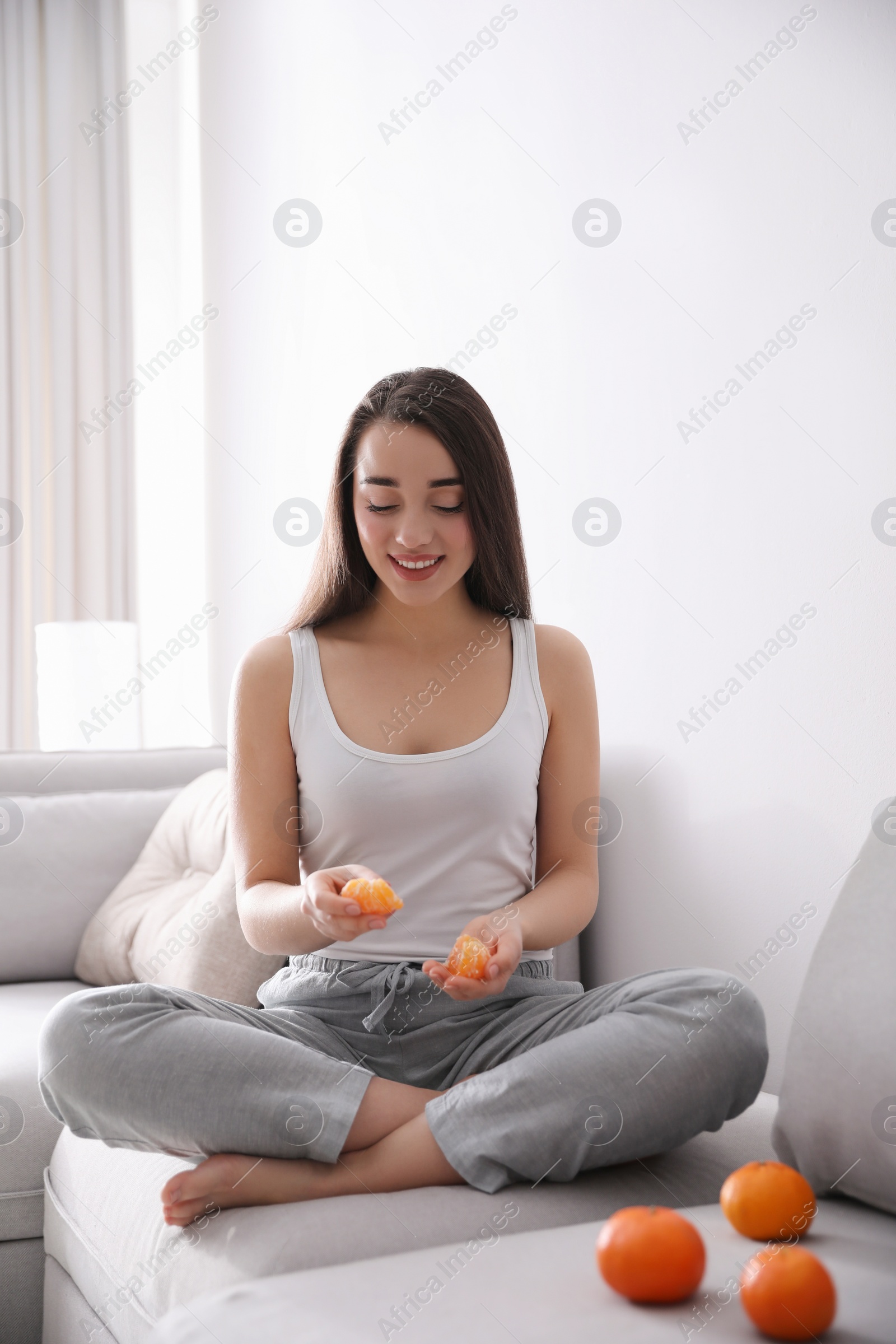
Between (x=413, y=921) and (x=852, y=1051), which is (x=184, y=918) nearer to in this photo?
(x=413, y=921)

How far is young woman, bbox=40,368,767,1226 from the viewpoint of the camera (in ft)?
3.61

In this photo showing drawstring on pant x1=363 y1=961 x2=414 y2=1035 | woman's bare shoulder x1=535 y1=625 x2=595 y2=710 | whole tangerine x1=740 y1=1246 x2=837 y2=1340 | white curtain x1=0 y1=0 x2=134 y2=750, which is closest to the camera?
whole tangerine x1=740 y1=1246 x2=837 y2=1340

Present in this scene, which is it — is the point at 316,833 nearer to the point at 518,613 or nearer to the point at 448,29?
the point at 518,613

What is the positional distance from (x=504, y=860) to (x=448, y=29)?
1682 millimetres

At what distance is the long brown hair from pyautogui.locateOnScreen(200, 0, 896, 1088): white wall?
0.99ft

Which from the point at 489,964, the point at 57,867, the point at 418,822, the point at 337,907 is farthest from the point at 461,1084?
the point at 57,867

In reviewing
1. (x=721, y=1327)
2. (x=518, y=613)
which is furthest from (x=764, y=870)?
(x=721, y=1327)

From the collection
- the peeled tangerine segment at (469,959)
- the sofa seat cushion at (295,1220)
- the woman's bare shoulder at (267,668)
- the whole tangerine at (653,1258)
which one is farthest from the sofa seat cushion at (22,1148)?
the whole tangerine at (653,1258)

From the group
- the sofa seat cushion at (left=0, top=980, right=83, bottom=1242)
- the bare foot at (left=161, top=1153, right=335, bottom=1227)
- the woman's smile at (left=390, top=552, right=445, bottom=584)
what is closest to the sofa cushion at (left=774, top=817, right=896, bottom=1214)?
the bare foot at (left=161, top=1153, right=335, bottom=1227)

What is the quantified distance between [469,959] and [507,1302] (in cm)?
37

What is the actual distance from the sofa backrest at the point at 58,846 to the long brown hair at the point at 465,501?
36.3 inches

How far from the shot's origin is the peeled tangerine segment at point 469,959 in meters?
1.13

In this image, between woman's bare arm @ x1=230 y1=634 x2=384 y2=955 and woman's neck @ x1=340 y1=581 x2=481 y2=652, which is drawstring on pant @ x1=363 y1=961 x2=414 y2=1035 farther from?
woman's neck @ x1=340 y1=581 x2=481 y2=652

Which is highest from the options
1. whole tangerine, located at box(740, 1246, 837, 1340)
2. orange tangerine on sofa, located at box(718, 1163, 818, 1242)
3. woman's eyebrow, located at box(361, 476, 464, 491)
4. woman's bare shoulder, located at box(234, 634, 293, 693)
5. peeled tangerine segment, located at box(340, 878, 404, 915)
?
woman's eyebrow, located at box(361, 476, 464, 491)
